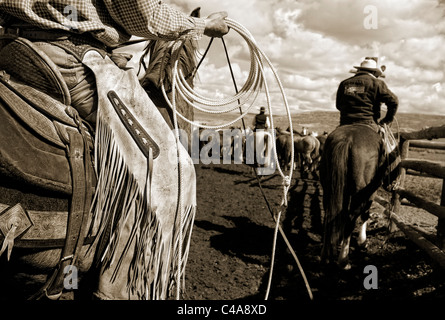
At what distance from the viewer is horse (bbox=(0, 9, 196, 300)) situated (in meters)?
1.45

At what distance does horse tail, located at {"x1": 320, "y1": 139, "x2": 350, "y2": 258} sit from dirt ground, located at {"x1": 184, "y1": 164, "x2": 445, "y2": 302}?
0.51m

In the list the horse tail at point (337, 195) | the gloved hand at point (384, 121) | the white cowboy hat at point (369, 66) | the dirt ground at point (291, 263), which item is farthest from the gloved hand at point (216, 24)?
the gloved hand at point (384, 121)

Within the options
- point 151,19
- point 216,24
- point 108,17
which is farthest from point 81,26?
point 216,24

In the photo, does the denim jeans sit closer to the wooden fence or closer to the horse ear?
the horse ear

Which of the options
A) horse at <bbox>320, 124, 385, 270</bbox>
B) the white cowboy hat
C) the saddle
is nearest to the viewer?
the saddle

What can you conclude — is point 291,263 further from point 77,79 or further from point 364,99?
point 77,79

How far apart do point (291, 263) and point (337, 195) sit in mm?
1146

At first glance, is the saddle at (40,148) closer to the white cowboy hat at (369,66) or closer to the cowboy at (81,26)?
the cowboy at (81,26)

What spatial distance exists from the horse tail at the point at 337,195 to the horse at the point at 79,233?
8.65ft

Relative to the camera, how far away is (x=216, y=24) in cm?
202

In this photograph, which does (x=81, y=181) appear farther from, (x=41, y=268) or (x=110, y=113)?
(x=41, y=268)

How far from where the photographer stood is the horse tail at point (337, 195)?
3979 mm

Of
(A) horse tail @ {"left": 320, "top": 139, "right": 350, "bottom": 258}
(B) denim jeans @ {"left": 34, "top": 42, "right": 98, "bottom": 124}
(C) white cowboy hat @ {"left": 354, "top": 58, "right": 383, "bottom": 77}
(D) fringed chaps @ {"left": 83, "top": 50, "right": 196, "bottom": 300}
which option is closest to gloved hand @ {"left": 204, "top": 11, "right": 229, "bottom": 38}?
(D) fringed chaps @ {"left": 83, "top": 50, "right": 196, "bottom": 300}
